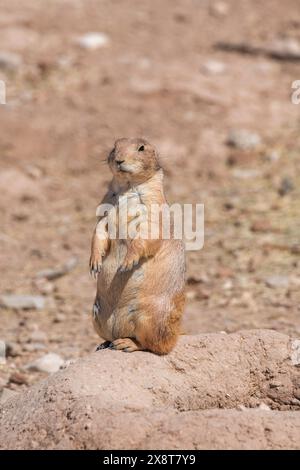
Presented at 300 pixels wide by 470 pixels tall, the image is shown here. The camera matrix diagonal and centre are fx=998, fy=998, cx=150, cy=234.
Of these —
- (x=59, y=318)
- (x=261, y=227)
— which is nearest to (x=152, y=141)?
(x=261, y=227)

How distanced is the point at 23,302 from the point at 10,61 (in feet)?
19.0

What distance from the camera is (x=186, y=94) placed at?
12.8m

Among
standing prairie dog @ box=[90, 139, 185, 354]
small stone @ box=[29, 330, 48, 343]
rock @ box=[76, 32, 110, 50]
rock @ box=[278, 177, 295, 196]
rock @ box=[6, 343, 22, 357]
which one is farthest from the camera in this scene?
rock @ box=[76, 32, 110, 50]

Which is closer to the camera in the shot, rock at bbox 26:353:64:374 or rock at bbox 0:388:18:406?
rock at bbox 0:388:18:406

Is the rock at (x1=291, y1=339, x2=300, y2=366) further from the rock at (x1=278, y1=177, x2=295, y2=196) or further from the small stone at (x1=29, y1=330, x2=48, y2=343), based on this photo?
the rock at (x1=278, y1=177, x2=295, y2=196)

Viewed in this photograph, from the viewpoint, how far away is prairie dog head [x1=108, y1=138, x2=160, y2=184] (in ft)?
17.5

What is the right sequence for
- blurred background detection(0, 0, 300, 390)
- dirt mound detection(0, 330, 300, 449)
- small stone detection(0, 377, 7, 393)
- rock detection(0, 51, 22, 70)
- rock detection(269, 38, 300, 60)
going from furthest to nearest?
rock detection(269, 38, 300, 60)
rock detection(0, 51, 22, 70)
blurred background detection(0, 0, 300, 390)
small stone detection(0, 377, 7, 393)
dirt mound detection(0, 330, 300, 449)

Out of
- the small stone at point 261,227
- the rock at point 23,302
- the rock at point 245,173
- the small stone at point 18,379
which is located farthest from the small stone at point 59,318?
the rock at point 245,173

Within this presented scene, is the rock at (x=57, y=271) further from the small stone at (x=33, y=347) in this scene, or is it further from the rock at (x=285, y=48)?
the rock at (x=285, y=48)

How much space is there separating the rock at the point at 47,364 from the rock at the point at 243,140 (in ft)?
17.9

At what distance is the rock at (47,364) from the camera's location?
277 inches

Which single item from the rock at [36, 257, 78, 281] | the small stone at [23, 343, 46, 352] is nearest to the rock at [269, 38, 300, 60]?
the rock at [36, 257, 78, 281]

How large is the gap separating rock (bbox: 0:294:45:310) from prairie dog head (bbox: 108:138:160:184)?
10.9ft

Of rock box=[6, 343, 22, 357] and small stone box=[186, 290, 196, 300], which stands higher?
small stone box=[186, 290, 196, 300]
